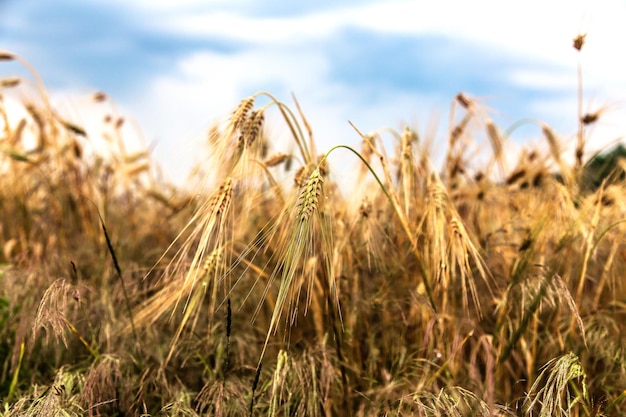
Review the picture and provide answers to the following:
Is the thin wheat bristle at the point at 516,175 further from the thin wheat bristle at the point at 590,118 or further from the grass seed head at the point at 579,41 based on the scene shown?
the grass seed head at the point at 579,41

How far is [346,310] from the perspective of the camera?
234cm

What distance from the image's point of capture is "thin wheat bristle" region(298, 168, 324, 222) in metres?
1.44

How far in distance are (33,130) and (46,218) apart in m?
0.82

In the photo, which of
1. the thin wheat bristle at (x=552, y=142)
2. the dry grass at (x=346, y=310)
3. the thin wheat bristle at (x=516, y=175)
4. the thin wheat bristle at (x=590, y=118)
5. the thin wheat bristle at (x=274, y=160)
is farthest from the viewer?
the thin wheat bristle at (x=552, y=142)

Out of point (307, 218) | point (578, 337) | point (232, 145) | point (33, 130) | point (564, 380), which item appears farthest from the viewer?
point (33, 130)

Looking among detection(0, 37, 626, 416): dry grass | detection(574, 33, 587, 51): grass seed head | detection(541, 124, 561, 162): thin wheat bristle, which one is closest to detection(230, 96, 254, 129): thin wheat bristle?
detection(0, 37, 626, 416): dry grass

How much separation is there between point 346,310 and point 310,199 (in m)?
0.95

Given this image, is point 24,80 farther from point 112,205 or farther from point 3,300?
point 3,300

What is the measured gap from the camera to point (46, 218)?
412cm

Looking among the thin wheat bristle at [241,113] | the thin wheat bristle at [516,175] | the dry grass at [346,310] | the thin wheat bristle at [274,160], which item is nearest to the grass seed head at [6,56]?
the dry grass at [346,310]

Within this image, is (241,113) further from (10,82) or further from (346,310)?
(10,82)

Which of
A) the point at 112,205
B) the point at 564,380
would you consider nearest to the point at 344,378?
the point at 564,380

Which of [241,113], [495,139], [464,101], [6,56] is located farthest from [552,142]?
[6,56]

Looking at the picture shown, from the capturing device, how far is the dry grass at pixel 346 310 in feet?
6.20
